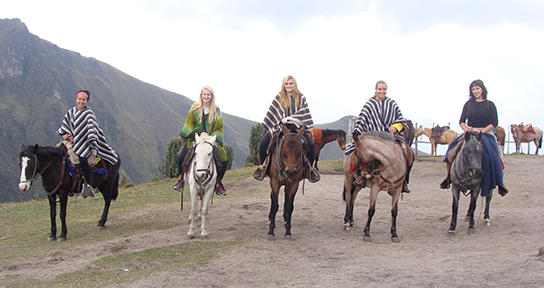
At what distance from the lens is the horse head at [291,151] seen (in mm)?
7133

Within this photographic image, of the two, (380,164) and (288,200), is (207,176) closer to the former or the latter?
(288,200)

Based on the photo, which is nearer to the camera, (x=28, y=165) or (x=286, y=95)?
(x=28, y=165)

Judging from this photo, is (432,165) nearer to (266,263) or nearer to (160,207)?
(160,207)

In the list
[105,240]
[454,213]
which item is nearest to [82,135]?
[105,240]

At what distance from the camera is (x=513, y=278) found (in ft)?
14.2

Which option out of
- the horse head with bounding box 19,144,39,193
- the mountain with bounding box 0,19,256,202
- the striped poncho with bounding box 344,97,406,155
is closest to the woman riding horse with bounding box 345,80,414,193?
the striped poncho with bounding box 344,97,406,155

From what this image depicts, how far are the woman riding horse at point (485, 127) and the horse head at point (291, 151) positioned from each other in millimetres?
3640

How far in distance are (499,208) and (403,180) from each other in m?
4.85

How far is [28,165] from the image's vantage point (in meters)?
7.46

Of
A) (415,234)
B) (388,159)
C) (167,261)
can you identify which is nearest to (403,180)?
(388,159)

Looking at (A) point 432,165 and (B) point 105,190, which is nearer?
(B) point 105,190

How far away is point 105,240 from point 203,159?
2.77 meters

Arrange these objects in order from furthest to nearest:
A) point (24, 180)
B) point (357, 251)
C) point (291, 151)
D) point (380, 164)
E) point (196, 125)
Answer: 1. point (196, 125)
2. point (380, 164)
3. point (24, 180)
4. point (291, 151)
5. point (357, 251)

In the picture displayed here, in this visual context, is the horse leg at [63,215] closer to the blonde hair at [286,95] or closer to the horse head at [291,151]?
the horse head at [291,151]
